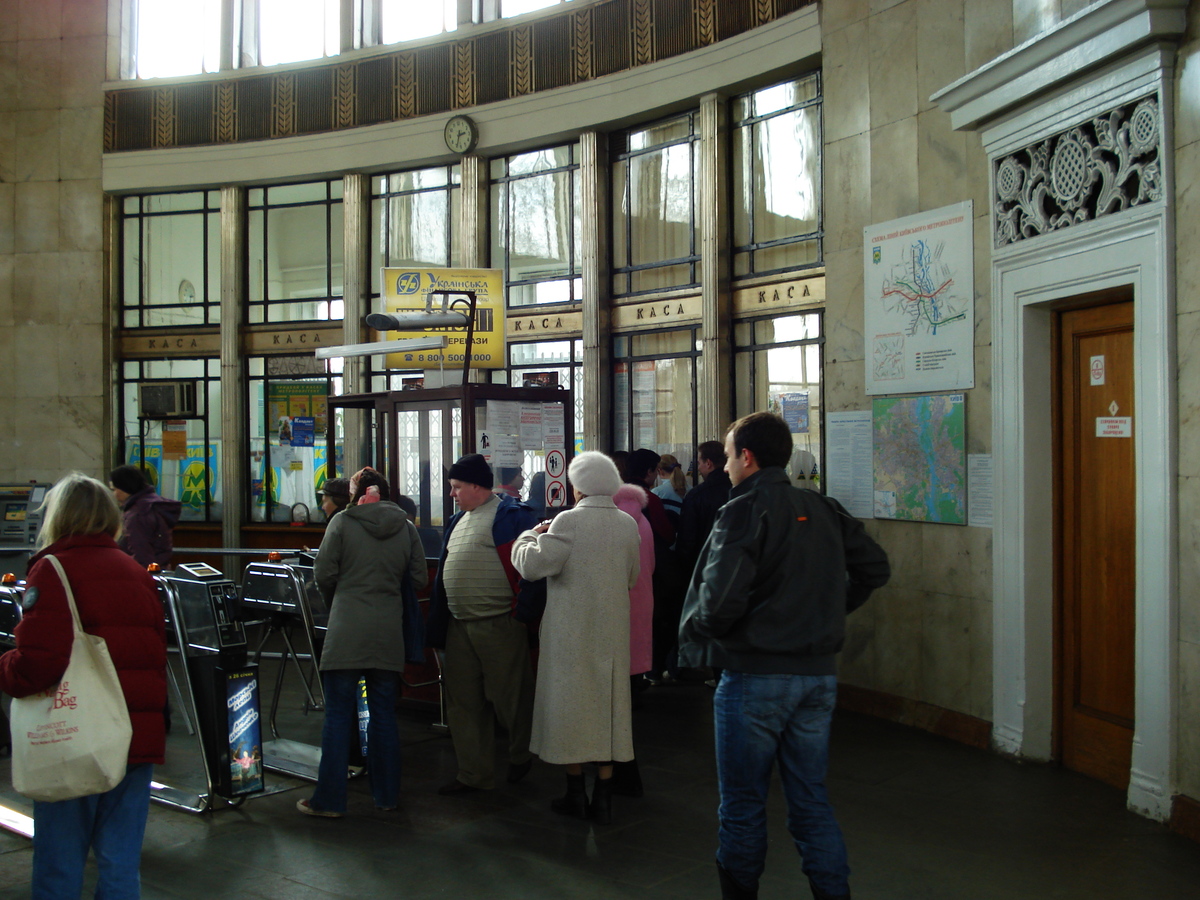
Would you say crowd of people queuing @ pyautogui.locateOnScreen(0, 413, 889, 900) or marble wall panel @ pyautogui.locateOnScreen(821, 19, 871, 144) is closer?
crowd of people queuing @ pyautogui.locateOnScreen(0, 413, 889, 900)

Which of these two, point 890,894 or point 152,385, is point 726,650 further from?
point 152,385

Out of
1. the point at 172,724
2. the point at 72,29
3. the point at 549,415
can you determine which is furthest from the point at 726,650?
the point at 72,29

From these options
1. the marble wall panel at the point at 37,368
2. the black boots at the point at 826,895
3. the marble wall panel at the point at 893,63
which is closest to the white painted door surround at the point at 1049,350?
the marble wall panel at the point at 893,63

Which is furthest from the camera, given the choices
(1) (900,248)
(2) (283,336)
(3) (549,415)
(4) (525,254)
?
(2) (283,336)

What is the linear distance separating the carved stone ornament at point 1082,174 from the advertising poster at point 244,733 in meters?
5.05

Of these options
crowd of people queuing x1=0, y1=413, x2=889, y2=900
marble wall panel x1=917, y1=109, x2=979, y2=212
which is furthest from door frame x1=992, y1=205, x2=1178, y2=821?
crowd of people queuing x1=0, y1=413, x2=889, y2=900

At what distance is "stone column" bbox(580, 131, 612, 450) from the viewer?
40.4ft

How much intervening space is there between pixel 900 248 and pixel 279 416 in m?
9.89

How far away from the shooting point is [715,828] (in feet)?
17.5

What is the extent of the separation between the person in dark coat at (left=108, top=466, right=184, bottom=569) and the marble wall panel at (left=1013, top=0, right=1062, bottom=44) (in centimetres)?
639

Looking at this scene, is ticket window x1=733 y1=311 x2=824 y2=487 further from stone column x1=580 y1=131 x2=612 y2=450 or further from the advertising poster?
the advertising poster

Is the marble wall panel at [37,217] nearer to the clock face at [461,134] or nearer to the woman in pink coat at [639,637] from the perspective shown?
the clock face at [461,134]

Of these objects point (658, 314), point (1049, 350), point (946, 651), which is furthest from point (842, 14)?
point (946, 651)

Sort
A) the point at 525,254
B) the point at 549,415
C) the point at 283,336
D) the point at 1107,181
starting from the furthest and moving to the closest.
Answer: the point at 283,336 → the point at 525,254 → the point at 549,415 → the point at 1107,181
